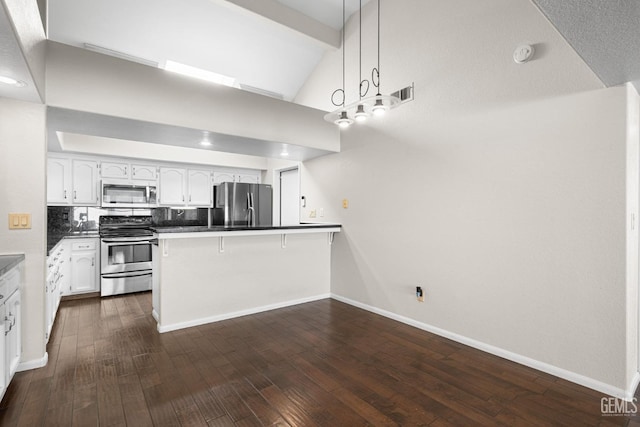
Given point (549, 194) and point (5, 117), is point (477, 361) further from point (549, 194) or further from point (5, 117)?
point (5, 117)

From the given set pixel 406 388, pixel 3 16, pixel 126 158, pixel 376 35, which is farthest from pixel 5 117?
pixel 376 35

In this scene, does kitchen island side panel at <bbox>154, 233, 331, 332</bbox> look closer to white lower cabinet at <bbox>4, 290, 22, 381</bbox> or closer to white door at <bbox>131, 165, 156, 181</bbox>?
white lower cabinet at <bbox>4, 290, 22, 381</bbox>

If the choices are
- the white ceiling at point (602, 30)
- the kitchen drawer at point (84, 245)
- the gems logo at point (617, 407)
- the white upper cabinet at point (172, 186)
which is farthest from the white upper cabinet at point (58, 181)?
the gems logo at point (617, 407)

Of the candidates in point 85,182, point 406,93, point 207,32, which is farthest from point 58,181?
point 406,93

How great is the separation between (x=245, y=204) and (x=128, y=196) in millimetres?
1957

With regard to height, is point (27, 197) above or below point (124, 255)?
above

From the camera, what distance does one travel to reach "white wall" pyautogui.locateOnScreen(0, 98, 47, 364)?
2.42 meters

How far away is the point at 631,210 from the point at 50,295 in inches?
203

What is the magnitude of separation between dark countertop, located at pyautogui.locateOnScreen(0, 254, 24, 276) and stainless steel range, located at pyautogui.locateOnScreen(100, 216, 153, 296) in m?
2.43

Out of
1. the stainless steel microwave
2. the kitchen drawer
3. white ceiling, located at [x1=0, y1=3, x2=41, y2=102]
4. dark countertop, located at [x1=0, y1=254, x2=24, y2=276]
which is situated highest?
white ceiling, located at [x1=0, y1=3, x2=41, y2=102]

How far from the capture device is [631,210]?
2238mm

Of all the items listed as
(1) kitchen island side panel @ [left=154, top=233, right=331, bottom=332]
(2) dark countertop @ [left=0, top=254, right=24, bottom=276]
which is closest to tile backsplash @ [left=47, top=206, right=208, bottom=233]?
(1) kitchen island side panel @ [left=154, top=233, right=331, bottom=332]

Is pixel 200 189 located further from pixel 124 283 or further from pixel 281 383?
pixel 281 383

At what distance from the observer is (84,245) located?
4.65 m
